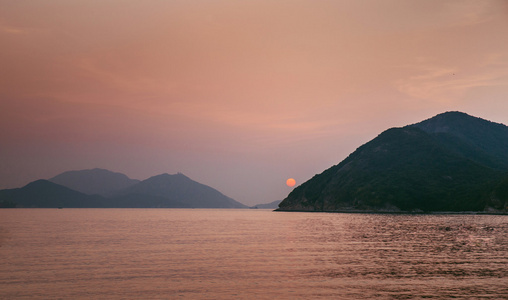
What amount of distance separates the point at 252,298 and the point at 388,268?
79.1ft

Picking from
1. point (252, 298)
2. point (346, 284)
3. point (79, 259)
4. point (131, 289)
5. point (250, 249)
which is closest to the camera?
point (252, 298)

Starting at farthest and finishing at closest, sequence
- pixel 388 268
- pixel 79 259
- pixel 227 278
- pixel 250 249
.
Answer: pixel 250 249 → pixel 79 259 → pixel 388 268 → pixel 227 278

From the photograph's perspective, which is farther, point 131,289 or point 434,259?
point 434,259

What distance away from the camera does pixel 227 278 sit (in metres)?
44.5

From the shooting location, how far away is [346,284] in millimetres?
41625

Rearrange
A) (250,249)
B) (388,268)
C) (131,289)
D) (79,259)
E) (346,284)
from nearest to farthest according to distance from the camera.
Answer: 1. (131,289)
2. (346,284)
3. (388,268)
4. (79,259)
5. (250,249)

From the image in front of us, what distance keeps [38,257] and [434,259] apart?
6060cm

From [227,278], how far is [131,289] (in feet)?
34.5

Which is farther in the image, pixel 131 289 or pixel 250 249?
pixel 250 249

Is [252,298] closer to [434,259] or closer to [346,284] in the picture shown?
[346,284]

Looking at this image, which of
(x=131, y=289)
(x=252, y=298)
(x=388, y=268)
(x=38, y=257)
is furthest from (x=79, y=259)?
(x=388, y=268)

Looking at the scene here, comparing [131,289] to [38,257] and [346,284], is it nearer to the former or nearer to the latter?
[346,284]

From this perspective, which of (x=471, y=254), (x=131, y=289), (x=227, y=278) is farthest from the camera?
(x=471, y=254)

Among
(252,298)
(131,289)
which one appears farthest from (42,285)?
(252,298)
